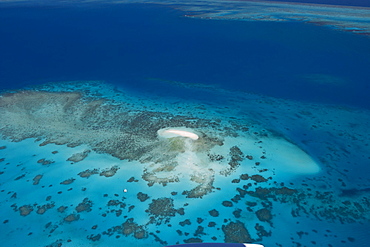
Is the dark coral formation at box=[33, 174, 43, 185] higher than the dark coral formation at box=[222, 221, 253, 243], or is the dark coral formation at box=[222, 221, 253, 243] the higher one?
the dark coral formation at box=[33, 174, 43, 185]

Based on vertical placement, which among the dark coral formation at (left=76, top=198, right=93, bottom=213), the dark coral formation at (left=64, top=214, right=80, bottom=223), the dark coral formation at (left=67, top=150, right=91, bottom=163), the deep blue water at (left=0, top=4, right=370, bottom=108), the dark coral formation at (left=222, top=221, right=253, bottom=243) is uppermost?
the deep blue water at (left=0, top=4, right=370, bottom=108)

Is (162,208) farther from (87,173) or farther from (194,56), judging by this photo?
(194,56)

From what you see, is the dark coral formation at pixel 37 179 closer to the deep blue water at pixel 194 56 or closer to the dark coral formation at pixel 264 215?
the dark coral formation at pixel 264 215

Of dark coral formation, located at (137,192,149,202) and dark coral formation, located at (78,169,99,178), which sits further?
dark coral formation, located at (78,169,99,178)

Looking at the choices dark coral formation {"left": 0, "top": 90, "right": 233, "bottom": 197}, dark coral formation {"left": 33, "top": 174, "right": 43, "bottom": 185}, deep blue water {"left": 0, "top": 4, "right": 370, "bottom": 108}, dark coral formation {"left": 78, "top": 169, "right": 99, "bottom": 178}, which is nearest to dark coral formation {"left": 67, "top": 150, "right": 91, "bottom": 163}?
dark coral formation {"left": 0, "top": 90, "right": 233, "bottom": 197}

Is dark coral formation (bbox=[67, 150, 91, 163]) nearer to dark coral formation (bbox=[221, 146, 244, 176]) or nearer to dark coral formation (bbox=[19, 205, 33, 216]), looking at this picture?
dark coral formation (bbox=[19, 205, 33, 216])

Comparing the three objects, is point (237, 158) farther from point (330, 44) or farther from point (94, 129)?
point (330, 44)

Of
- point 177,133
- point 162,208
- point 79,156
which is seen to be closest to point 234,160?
point 177,133
